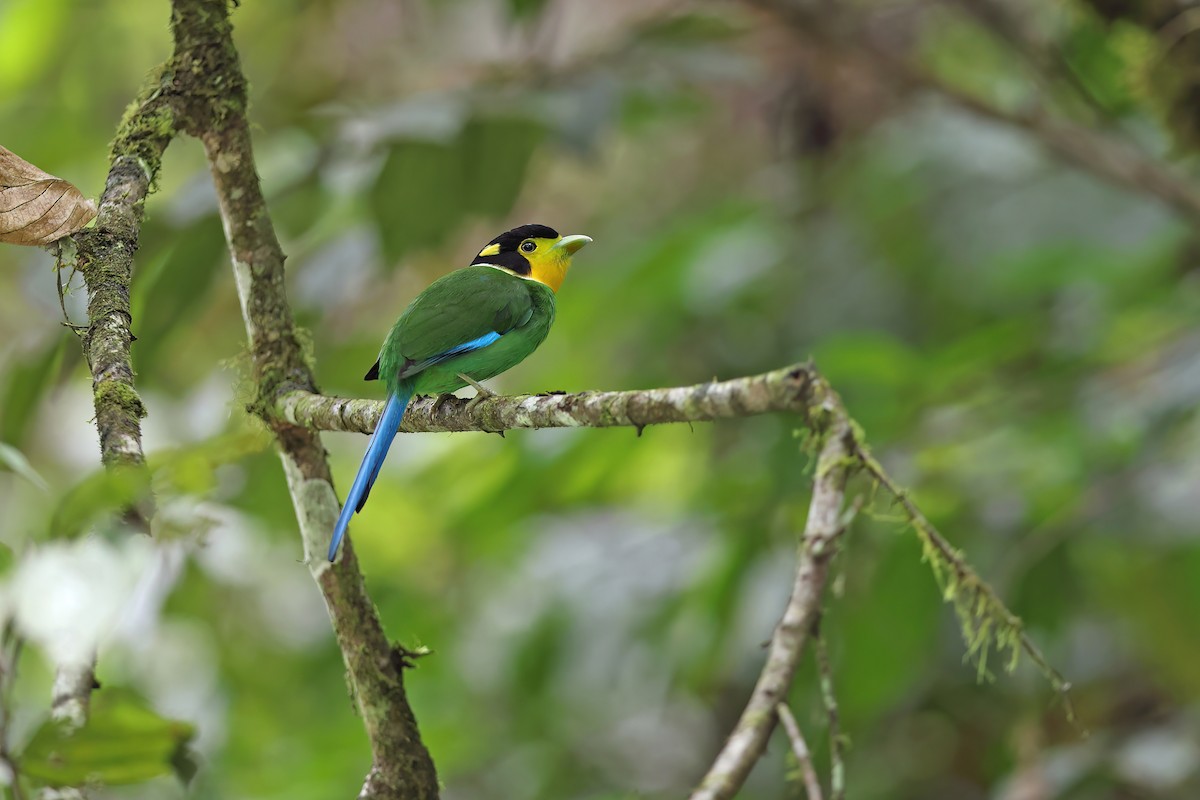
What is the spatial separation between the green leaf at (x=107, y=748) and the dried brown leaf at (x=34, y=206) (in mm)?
488

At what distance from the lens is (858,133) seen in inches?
207

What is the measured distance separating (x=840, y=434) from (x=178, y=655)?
421 cm

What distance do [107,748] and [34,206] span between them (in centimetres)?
55

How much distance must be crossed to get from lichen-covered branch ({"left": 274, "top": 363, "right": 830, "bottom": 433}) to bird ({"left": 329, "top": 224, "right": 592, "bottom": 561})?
35mm

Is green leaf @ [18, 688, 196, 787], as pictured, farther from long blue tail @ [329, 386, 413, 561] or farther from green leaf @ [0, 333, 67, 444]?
green leaf @ [0, 333, 67, 444]

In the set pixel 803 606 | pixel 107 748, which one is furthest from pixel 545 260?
pixel 107 748

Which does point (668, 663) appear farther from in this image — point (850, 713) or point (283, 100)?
point (283, 100)

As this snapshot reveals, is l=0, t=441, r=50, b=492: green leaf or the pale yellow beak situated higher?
the pale yellow beak

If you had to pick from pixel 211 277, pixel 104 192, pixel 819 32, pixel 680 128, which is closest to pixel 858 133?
pixel 680 128

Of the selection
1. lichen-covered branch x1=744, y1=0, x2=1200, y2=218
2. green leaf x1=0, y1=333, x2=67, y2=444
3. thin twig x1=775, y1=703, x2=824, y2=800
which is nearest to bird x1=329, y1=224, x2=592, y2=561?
thin twig x1=775, y1=703, x2=824, y2=800

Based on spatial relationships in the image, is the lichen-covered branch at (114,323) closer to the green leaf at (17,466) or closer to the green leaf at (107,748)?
the green leaf at (107,748)

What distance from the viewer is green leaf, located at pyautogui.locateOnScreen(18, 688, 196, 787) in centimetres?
105

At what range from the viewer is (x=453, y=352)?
64.3 inches

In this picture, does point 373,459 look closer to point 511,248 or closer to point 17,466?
point 17,466
